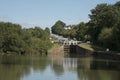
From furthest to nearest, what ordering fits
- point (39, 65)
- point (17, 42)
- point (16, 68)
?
point (17, 42)
point (39, 65)
point (16, 68)

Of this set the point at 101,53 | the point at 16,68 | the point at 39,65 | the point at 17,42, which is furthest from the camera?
the point at 17,42

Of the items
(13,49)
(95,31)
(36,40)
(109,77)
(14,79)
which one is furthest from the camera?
(95,31)

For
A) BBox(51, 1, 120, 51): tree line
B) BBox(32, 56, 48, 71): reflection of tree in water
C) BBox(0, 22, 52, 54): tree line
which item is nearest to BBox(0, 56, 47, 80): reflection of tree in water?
BBox(32, 56, 48, 71): reflection of tree in water

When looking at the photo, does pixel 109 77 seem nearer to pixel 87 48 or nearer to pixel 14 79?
pixel 14 79

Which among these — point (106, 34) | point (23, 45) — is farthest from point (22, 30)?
point (106, 34)

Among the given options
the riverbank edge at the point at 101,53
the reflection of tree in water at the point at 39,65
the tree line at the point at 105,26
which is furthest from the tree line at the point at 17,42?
the reflection of tree in water at the point at 39,65

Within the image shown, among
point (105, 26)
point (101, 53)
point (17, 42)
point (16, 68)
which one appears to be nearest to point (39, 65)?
point (16, 68)

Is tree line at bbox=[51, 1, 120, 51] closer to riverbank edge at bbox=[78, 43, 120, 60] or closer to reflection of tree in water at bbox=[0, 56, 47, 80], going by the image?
riverbank edge at bbox=[78, 43, 120, 60]

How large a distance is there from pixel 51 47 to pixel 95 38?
44.1 ft

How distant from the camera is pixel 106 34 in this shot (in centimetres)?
9025

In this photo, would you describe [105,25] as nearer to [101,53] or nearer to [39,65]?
[101,53]

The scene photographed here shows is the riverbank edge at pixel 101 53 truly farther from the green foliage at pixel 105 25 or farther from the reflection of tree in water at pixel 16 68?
the reflection of tree in water at pixel 16 68

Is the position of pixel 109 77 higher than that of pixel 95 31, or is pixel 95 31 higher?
pixel 95 31

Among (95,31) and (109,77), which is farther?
(95,31)
